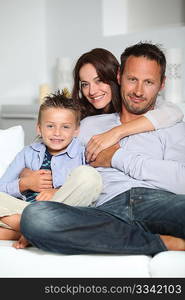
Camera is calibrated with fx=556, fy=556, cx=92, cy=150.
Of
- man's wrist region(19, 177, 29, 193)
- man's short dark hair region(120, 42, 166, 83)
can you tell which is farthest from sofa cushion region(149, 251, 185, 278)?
man's short dark hair region(120, 42, 166, 83)

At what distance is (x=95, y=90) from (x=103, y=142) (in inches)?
13.5

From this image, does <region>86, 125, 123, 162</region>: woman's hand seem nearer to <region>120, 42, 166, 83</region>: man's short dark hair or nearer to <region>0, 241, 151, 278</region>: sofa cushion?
<region>120, 42, 166, 83</region>: man's short dark hair

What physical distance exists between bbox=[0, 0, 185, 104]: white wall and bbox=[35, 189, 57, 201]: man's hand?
2.53 metres

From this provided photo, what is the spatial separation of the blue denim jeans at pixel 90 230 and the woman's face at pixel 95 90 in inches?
27.2

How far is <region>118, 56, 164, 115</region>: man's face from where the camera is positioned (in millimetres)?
2334

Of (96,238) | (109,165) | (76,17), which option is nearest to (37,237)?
(96,238)

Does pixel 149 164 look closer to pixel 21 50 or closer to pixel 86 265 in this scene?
pixel 86 265

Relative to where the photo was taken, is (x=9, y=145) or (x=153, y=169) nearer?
(x=153, y=169)

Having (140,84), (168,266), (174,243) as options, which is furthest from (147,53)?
(168,266)

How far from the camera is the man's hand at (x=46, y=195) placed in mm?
2152

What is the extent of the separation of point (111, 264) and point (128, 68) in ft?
3.05

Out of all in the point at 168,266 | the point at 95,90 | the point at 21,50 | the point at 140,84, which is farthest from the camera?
the point at 21,50

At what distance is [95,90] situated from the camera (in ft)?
8.26

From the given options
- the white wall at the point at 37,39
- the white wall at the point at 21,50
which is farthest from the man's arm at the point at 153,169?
the white wall at the point at 21,50
